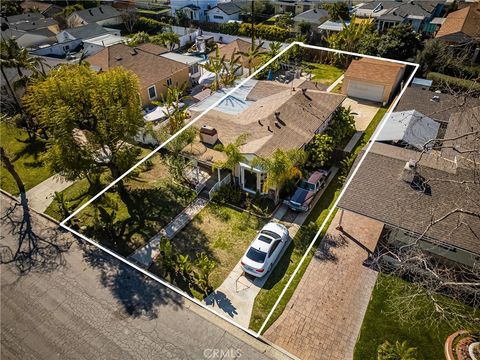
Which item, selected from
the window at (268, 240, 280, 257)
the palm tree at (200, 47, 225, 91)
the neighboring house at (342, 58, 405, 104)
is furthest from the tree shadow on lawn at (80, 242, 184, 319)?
the neighboring house at (342, 58, 405, 104)

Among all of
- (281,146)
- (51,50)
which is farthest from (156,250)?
(51,50)

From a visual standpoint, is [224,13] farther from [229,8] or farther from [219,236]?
[219,236]

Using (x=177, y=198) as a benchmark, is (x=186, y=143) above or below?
above

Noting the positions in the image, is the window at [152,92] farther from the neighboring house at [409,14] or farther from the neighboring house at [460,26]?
the neighboring house at [409,14]

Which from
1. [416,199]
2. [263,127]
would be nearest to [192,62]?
[263,127]

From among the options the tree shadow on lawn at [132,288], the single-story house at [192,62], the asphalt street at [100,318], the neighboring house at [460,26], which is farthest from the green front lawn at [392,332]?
the neighboring house at [460,26]

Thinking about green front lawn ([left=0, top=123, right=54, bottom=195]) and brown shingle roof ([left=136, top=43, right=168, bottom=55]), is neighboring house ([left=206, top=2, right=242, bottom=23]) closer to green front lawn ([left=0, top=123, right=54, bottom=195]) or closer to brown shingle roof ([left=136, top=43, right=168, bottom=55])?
brown shingle roof ([left=136, top=43, right=168, bottom=55])

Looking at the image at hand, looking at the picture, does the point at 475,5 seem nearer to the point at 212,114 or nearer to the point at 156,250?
the point at 212,114
